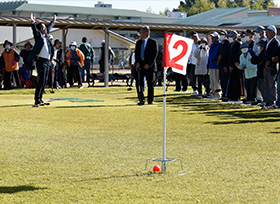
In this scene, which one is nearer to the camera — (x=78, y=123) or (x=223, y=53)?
(x=78, y=123)

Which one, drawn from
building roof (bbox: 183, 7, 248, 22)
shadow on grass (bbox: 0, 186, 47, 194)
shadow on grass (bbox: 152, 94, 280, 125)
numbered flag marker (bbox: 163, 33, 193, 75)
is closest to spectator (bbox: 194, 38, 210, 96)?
shadow on grass (bbox: 152, 94, 280, 125)

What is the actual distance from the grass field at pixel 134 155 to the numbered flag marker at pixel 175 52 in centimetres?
132

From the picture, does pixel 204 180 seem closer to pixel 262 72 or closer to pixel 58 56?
pixel 262 72

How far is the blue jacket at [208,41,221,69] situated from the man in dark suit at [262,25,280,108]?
10.7 feet

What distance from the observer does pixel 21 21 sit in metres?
25.8

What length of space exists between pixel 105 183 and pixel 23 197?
1.04 meters

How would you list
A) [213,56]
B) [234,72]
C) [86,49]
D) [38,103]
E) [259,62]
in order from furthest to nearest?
[86,49]
[213,56]
[234,72]
[38,103]
[259,62]

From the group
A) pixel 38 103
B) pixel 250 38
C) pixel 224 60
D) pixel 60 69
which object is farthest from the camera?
pixel 60 69

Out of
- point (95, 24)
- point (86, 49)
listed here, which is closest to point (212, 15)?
point (86, 49)

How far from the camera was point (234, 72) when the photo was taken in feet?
61.4

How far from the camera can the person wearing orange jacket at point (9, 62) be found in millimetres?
24531

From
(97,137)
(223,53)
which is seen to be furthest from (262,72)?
(97,137)

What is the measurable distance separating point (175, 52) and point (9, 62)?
17696mm

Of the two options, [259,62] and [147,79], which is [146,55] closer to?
[147,79]
